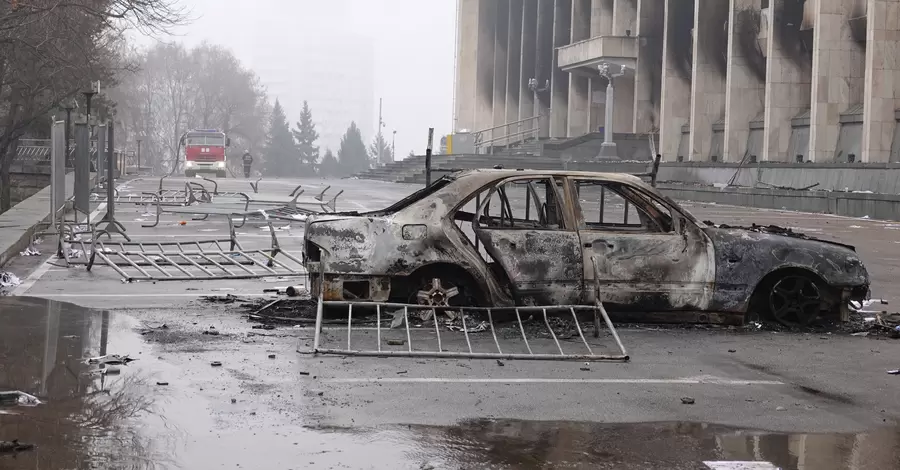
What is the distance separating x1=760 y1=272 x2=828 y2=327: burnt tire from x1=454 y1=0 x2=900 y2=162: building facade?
9147mm

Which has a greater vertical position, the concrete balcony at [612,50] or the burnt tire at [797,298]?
the concrete balcony at [612,50]

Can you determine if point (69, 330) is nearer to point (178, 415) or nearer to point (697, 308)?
point (178, 415)

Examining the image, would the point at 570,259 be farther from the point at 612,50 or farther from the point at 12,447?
the point at 612,50

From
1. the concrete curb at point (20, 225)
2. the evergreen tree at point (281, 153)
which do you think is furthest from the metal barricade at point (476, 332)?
the evergreen tree at point (281, 153)

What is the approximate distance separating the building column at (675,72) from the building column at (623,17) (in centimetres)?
733

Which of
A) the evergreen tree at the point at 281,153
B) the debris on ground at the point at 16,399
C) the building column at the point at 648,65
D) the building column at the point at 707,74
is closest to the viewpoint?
the debris on ground at the point at 16,399

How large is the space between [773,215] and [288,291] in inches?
882

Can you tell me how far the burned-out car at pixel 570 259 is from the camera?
9805 millimetres

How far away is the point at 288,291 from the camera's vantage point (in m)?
11.3

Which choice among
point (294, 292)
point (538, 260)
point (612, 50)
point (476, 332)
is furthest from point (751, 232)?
point (612, 50)

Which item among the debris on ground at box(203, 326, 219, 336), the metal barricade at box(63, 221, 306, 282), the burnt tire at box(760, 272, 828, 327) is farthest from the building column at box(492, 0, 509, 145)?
the debris on ground at box(203, 326, 219, 336)

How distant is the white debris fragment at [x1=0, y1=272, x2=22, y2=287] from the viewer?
1272cm

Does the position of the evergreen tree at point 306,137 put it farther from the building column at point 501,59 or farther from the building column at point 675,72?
the building column at point 675,72

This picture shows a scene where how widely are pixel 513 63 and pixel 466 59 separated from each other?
1330 centimetres
